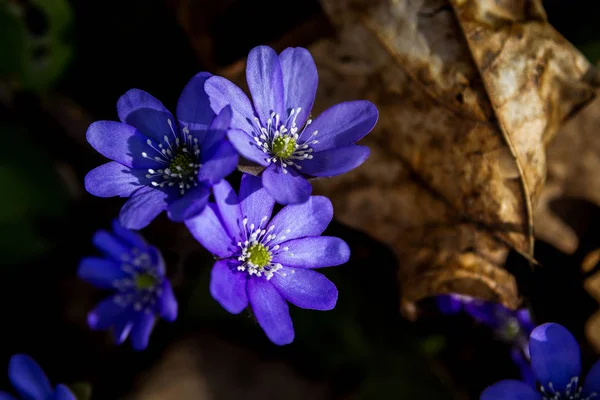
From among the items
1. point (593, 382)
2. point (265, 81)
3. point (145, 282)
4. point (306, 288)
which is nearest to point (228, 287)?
point (306, 288)

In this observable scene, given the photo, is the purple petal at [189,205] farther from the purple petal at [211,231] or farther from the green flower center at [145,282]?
the green flower center at [145,282]

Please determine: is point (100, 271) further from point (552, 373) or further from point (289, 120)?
point (552, 373)

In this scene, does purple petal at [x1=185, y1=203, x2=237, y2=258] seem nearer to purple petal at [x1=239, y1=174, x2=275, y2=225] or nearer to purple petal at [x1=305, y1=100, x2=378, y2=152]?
purple petal at [x1=239, y1=174, x2=275, y2=225]

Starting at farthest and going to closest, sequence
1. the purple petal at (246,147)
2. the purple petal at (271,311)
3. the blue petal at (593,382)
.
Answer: the blue petal at (593,382) → the purple petal at (271,311) → the purple petal at (246,147)

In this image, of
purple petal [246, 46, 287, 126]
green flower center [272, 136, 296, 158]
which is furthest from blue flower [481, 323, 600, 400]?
purple petal [246, 46, 287, 126]

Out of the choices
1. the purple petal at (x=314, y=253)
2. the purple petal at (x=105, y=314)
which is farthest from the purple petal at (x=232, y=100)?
the purple petal at (x=105, y=314)

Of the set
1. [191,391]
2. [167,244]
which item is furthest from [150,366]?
[167,244]
